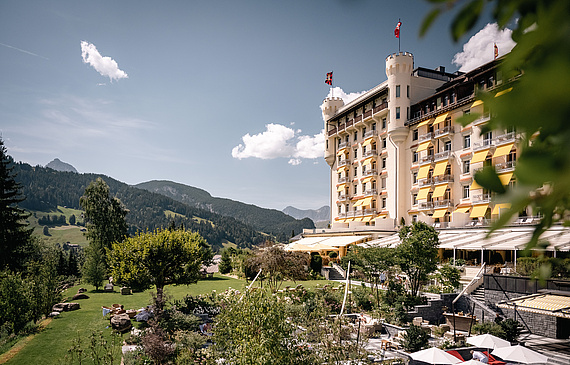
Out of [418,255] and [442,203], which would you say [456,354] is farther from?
[442,203]

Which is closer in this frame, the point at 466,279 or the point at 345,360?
the point at 345,360

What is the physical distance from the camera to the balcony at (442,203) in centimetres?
3753

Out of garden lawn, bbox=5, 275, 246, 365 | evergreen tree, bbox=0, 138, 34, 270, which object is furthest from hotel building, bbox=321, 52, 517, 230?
evergreen tree, bbox=0, 138, 34, 270

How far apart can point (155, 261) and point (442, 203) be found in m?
29.9

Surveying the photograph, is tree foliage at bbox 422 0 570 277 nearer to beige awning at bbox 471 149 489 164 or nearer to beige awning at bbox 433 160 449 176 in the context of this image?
beige awning at bbox 471 149 489 164

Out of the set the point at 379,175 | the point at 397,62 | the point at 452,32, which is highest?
the point at 397,62

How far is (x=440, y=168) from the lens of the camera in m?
38.4

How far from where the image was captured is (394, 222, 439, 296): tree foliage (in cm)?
2347

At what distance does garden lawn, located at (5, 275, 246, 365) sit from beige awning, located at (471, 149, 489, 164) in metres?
26.5

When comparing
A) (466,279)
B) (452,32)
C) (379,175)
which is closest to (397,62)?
(379,175)

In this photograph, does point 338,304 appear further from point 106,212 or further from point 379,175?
point 106,212

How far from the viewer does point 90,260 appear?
3319 cm

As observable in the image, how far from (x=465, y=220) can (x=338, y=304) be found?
18.5m

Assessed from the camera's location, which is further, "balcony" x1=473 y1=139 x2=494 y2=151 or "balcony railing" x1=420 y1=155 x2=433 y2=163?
"balcony railing" x1=420 y1=155 x2=433 y2=163
